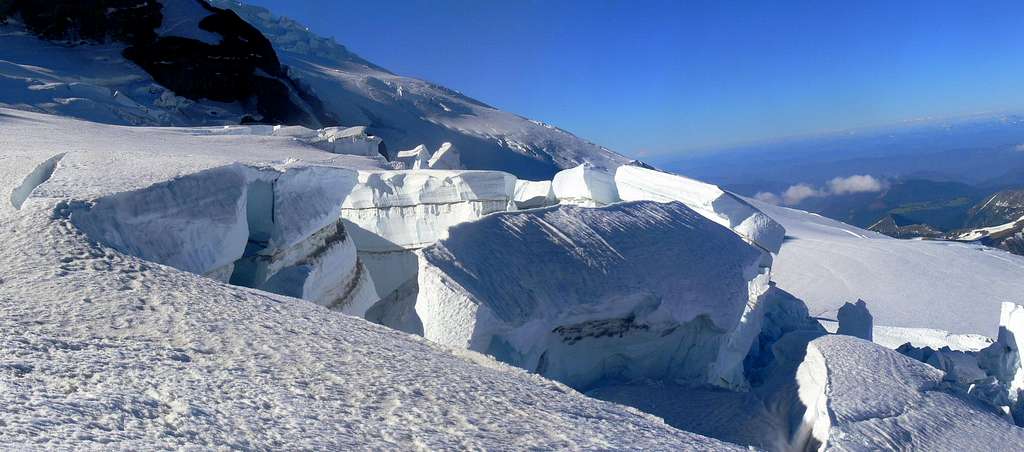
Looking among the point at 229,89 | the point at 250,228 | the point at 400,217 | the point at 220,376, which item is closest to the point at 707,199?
the point at 400,217

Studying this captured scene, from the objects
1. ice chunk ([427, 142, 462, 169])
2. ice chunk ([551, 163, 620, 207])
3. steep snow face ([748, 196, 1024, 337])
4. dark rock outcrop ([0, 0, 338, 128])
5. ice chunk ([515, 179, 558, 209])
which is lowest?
steep snow face ([748, 196, 1024, 337])

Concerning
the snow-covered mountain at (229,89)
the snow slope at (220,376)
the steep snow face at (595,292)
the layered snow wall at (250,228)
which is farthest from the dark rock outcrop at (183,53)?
the snow slope at (220,376)

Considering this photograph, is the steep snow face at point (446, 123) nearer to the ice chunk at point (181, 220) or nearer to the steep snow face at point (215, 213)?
the steep snow face at point (215, 213)

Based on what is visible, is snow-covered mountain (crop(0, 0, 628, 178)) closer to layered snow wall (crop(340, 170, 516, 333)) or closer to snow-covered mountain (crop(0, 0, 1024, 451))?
layered snow wall (crop(340, 170, 516, 333))

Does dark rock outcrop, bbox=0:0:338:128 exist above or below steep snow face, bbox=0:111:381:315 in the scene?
above

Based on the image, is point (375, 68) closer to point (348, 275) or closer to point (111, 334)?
point (348, 275)

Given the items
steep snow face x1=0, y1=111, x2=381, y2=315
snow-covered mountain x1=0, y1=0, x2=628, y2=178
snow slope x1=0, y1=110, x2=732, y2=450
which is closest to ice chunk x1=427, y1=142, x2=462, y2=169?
steep snow face x1=0, y1=111, x2=381, y2=315
